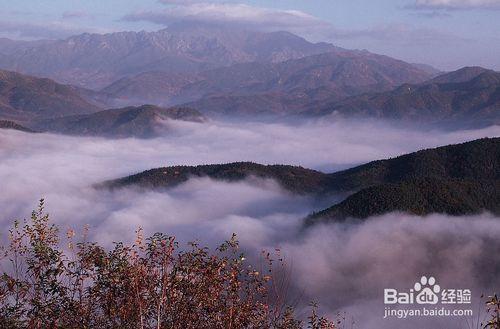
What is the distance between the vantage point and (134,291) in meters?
21.6

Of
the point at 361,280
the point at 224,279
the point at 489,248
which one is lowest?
the point at 224,279

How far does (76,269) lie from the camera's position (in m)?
23.0

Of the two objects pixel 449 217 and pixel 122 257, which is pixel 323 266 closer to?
pixel 449 217

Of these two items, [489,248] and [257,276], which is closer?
[257,276]

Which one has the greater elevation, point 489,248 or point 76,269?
point 489,248

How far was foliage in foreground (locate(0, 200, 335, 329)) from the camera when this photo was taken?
72.1 ft

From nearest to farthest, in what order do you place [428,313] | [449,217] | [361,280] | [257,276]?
[257,276] < [428,313] < [361,280] < [449,217]

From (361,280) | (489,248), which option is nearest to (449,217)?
(489,248)

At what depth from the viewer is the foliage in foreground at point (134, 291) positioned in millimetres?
21969

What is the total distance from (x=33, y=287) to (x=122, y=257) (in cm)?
416

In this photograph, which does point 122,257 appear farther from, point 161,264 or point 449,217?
point 449,217

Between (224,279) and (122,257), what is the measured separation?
4074 millimetres

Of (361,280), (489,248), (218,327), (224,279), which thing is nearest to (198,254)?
(224,279)

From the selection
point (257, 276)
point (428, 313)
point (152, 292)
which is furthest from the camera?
point (428, 313)
